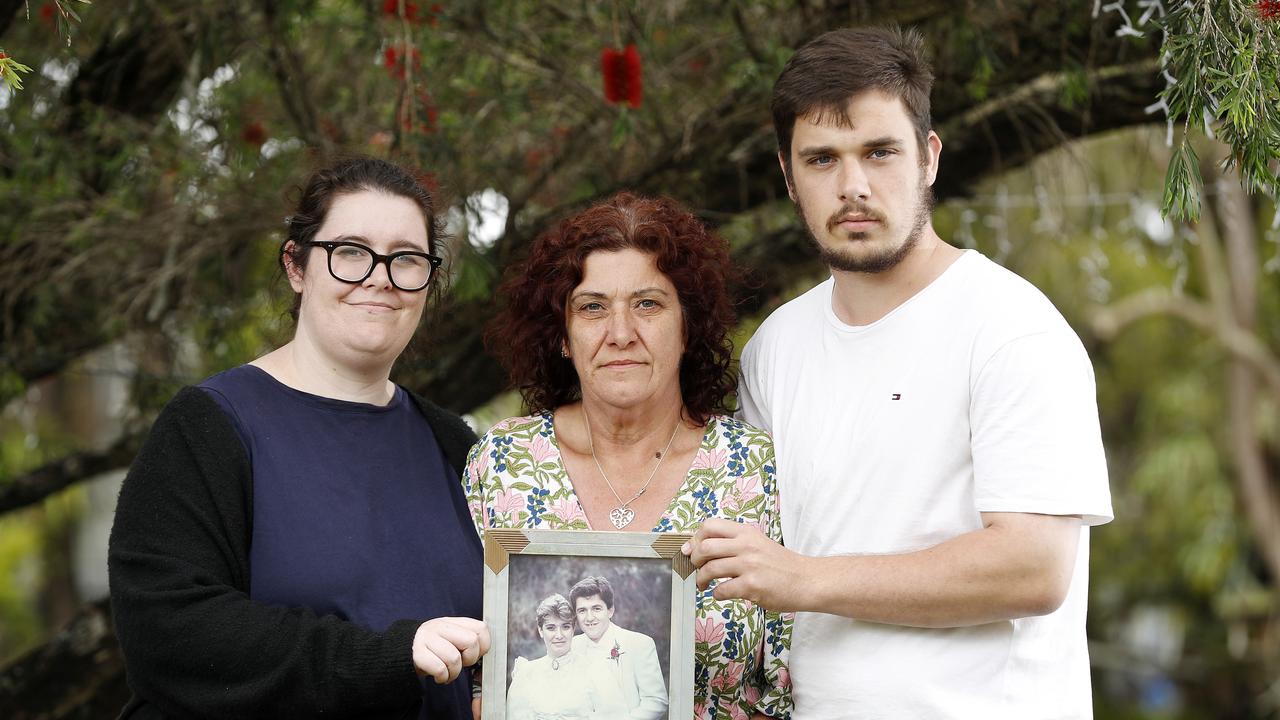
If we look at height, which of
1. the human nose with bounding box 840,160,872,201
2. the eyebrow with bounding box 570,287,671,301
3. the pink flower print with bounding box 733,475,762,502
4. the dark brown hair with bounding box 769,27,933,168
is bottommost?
the pink flower print with bounding box 733,475,762,502

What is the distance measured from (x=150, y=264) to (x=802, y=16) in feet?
9.43

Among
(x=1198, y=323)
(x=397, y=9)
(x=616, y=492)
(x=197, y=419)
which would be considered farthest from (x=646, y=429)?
(x=1198, y=323)

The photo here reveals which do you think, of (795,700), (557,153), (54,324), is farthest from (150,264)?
(795,700)

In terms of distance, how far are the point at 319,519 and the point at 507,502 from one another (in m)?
0.45

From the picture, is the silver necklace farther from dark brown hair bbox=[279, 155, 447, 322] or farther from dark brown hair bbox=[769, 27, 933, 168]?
dark brown hair bbox=[769, 27, 933, 168]

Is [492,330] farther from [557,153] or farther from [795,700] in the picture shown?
[557,153]

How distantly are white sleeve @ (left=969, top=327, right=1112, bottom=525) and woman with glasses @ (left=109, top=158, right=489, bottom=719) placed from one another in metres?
1.12

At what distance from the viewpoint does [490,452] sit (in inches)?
125

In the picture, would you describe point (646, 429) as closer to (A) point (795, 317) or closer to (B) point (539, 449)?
(B) point (539, 449)

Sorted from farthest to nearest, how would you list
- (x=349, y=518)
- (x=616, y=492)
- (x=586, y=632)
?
(x=616, y=492) < (x=349, y=518) < (x=586, y=632)

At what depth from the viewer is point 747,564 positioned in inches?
104

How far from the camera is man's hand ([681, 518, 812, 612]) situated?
264 cm

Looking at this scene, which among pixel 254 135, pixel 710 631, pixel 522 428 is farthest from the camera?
pixel 254 135

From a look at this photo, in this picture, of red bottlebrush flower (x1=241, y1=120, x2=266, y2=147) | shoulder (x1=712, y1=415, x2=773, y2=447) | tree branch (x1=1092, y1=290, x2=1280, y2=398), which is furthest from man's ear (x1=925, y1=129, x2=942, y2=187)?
tree branch (x1=1092, y1=290, x2=1280, y2=398)
